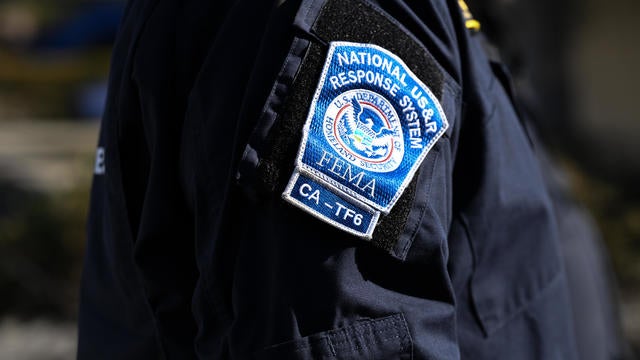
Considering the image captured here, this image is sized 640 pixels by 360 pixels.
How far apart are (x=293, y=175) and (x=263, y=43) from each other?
0.17m

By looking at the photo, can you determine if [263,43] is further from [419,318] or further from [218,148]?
[419,318]

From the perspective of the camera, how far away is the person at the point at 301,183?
40.8 inches

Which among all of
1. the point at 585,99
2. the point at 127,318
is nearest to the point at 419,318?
the point at 127,318

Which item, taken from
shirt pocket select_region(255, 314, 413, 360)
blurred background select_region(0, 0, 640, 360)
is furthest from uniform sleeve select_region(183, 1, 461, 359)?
blurred background select_region(0, 0, 640, 360)

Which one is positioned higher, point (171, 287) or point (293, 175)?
point (293, 175)

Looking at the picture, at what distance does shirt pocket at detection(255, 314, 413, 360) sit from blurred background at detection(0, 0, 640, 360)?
98cm

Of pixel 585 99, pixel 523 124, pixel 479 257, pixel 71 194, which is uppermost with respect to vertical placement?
pixel 523 124

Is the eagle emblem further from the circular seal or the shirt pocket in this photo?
the shirt pocket

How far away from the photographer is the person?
1.04 m

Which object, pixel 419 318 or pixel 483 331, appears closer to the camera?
pixel 419 318

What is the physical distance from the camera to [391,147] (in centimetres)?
107

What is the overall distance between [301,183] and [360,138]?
9 cm

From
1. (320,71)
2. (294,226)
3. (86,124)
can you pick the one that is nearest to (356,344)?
(294,226)

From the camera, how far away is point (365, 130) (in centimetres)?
106
